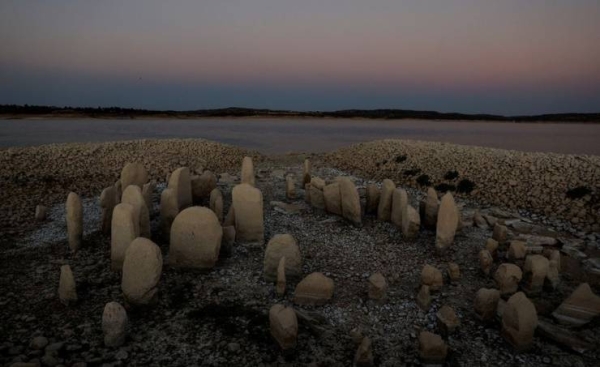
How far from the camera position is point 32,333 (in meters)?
4.99

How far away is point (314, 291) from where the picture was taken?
5.84 metres

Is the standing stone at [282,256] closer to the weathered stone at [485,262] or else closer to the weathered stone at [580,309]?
the weathered stone at [485,262]

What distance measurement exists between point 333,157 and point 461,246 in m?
15.2

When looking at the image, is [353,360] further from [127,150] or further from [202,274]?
[127,150]

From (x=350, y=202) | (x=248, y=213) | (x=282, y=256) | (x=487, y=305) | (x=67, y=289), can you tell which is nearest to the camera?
(x=487, y=305)

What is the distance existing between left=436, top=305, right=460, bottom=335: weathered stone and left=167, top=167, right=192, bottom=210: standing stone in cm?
622

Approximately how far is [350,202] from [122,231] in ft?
16.3

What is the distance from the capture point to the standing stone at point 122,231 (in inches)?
262

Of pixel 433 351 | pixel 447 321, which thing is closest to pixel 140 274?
A: pixel 433 351

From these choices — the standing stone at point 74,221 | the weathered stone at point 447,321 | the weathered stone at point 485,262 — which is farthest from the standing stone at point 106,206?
the weathered stone at point 485,262

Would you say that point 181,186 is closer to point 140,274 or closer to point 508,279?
point 140,274

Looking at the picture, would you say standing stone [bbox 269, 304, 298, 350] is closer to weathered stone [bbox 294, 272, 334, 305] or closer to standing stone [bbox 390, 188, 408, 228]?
weathered stone [bbox 294, 272, 334, 305]

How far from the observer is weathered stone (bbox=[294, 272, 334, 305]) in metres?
5.84

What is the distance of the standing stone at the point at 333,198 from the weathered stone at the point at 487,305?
15.8 ft
